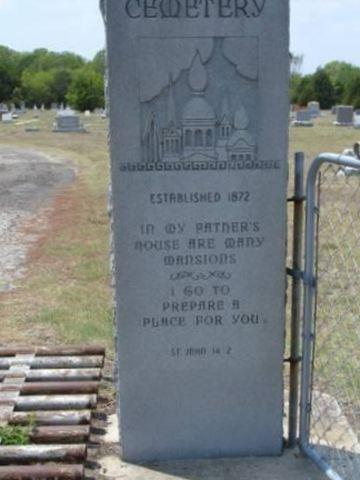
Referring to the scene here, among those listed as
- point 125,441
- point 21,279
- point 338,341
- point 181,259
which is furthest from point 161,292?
point 21,279

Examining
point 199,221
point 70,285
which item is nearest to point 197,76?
point 199,221

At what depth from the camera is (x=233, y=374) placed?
3889 mm

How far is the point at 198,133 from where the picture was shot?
3.58 meters

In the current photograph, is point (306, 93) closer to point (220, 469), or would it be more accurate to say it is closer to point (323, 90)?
point (323, 90)

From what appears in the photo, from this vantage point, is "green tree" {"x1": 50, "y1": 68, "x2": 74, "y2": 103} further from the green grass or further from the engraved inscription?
the engraved inscription

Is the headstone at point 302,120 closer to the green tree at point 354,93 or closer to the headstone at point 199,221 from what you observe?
the green tree at point 354,93

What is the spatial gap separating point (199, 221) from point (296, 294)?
2.32 ft

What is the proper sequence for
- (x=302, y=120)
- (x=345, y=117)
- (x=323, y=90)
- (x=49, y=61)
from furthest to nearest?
(x=49, y=61)
(x=323, y=90)
(x=302, y=120)
(x=345, y=117)

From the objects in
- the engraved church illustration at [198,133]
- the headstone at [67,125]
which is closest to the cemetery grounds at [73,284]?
the engraved church illustration at [198,133]

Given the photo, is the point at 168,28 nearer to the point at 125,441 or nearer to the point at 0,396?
the point at 125,441

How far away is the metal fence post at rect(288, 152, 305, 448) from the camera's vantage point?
3.83 meters

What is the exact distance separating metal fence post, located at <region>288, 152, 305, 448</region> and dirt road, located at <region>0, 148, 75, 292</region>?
14.0 feet

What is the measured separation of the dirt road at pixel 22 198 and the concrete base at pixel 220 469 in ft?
13.3

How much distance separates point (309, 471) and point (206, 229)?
1370mm
